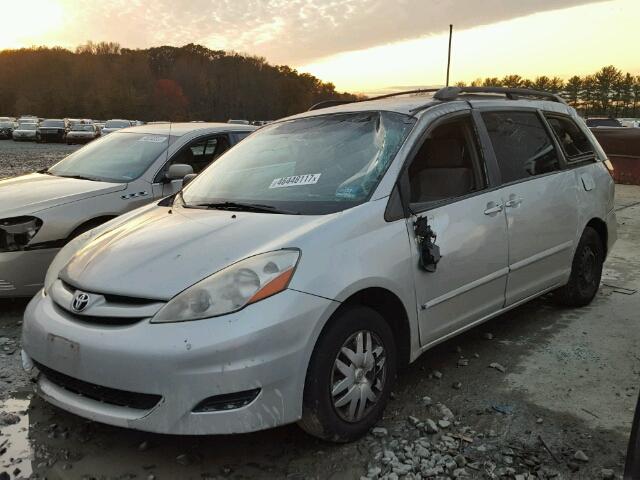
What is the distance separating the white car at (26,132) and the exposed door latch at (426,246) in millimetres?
43615

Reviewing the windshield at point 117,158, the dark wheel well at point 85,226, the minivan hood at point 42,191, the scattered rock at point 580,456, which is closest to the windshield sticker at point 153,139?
the windshield at point 117,158

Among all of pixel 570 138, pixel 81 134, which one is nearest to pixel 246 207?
pixel 570 138

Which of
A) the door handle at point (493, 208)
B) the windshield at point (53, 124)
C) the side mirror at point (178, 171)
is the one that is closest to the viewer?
the door handle at point (493, 208)

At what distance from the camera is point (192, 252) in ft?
9.03

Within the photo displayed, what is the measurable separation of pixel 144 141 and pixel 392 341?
3937mm

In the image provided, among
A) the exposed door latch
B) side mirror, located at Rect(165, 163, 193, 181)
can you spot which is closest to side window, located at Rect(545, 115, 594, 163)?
the exposed door latch

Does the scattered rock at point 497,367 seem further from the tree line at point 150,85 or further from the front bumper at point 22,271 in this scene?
the tree line at point 150,85

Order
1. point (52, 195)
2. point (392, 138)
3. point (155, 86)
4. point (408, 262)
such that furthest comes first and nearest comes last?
1. point (155, 86)
2. point (52, 195)
3. point (392, 138)
4. point (408, 262)

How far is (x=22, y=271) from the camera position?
4469mm

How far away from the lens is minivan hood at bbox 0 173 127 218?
4590 millimetres

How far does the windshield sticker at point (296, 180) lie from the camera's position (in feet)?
10.8

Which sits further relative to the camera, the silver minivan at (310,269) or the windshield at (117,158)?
the windshield at (117,158)

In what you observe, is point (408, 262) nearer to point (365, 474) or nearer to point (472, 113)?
point (365, 474)

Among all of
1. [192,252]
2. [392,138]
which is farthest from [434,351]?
[192,252]
